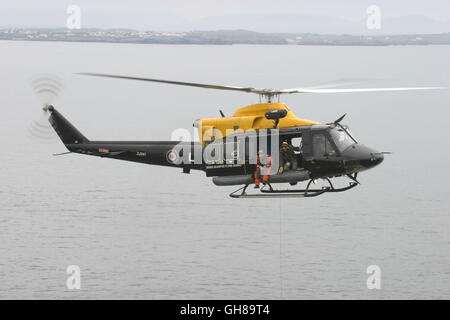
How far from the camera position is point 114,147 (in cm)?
4019

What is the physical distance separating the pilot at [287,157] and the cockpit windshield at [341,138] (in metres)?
1.87

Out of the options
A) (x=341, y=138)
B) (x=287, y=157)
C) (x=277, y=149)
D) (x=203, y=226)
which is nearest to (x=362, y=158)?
(x=341, y=138)

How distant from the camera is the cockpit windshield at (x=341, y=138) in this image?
119 feet

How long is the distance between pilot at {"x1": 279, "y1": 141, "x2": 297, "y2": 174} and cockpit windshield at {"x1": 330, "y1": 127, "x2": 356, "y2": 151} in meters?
1.87

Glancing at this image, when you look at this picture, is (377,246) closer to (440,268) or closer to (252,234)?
(440,268)

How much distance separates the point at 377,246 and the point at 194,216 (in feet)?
56.3

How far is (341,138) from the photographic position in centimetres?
3647

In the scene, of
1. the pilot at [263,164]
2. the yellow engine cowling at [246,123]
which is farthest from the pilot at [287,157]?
the yellow engine cowling at [246,123]

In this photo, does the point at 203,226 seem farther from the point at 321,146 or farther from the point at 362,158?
the point at 362,158

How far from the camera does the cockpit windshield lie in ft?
119

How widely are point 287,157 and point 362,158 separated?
123 inches

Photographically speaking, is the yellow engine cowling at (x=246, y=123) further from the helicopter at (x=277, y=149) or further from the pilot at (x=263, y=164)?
the pilot at (x=263, y=164)
